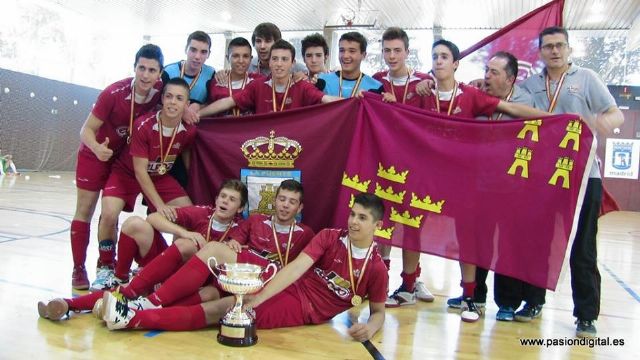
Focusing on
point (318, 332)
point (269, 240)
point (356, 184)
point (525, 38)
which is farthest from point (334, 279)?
point (525, 38)

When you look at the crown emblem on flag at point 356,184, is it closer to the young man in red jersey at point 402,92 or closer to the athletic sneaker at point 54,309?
the young man in red jersey at point 402,92

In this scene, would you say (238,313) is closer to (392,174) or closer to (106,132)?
(392,174)

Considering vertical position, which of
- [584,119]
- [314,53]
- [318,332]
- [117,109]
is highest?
[314,53]

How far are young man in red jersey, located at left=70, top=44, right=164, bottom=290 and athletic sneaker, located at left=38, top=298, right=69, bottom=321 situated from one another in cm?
71

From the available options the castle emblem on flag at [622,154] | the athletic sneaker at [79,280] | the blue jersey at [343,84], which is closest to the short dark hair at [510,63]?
the blue jersey at [343,84]

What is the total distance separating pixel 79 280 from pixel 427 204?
2.36 m

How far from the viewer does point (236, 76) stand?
4.07 meters

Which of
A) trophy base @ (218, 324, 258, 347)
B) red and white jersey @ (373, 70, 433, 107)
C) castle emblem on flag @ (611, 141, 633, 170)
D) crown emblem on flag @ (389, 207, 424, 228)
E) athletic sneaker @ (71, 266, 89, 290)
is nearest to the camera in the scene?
trophy base @ (218, 324, 258, 347)

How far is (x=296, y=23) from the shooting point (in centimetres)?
Answer: 1492

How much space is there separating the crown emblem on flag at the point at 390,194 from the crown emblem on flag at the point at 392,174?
0.07 meters

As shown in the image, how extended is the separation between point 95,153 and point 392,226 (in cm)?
203

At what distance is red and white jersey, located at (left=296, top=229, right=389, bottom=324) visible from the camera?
293cm

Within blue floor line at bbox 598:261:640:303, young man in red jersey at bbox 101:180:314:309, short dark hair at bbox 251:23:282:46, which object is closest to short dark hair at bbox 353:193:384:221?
young man in red jersey at bbox 101:180:314:309

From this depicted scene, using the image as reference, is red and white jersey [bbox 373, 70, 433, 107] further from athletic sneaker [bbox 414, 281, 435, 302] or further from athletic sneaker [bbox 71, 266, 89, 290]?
athletic sneaker [bbox 71, 266, 89, 290]
